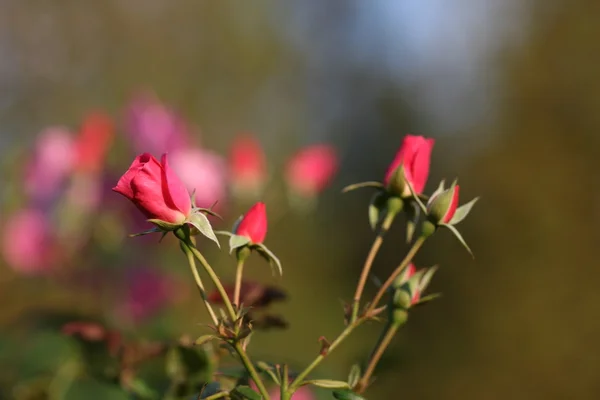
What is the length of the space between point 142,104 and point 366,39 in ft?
19.3

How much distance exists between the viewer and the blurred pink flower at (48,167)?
917 mm

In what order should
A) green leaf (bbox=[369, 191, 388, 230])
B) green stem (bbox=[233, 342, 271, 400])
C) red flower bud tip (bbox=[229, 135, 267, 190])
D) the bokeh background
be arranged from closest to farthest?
green stem (bbox=[233, 342, 271, 400]) → green leaf (bbox=[369, 191, 388, 230]) → red flower bud tip (bbox=[229, 135, 267, 190]) → the bokeh background

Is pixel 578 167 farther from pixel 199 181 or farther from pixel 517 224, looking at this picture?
pixel 199 181

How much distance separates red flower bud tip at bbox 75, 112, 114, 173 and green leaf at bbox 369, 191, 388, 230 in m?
0.53

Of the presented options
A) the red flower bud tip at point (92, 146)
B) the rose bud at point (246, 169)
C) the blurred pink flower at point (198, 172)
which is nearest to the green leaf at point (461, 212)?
the blurred pink flower at point (198, 172)

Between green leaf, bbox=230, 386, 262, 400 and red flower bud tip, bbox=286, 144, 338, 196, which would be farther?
red flower bud tip, bbox=286, 144, 338, 196

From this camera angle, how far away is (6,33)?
4.88m

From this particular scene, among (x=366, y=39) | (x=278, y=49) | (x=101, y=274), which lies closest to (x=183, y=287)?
(x=101, y=274)

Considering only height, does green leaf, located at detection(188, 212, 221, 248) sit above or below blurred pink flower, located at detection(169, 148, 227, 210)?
below

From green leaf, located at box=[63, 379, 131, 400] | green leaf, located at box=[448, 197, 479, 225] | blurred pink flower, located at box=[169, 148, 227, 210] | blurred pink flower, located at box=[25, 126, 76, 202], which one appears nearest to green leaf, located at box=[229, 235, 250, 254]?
green leaf, located at box=[448, 197, 479, 225]

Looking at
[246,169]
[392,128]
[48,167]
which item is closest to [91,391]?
[48,167]

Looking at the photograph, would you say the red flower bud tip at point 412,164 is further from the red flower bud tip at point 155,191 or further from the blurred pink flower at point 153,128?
the blurred pink flower at point 153,128

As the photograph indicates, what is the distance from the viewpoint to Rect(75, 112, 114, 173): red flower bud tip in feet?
2.93

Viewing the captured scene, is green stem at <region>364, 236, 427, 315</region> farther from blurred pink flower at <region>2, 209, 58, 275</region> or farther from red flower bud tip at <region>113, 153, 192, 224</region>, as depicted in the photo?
blurred pink flower at <region>2, 209, 58, 275</region>
